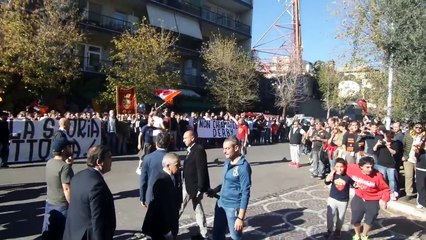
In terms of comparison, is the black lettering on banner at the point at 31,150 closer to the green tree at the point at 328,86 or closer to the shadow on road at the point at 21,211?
the shadow on road at the point at 21,211

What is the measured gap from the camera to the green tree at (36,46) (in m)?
18.5

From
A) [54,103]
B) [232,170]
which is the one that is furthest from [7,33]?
[232,170]

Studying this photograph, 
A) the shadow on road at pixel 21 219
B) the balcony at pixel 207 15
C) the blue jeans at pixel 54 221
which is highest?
the balcony at pixel 207 15

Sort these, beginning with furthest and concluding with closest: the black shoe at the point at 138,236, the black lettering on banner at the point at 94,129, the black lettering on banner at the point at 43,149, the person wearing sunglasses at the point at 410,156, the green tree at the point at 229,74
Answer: the green tree at the point at 229,74 → the black lettering on banner at the point at 94,129 → the black lettering on banner at the point at 43,149 → the person wearing sunglasses at the point at 410,156 → the black shoe at the point at 138,236

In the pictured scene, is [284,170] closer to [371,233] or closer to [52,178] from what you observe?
[371,233]

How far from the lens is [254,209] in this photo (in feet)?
26.3

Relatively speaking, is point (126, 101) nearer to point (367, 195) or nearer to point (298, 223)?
point (298, 223)

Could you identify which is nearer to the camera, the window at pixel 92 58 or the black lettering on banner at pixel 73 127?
the black lettering on banner at pixel 73 127

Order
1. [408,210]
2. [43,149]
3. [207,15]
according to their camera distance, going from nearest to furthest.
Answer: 1. [408,210]
2. [43,149]
3. [207,15]

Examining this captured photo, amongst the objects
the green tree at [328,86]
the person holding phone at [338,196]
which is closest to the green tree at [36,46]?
the person holding phone at [338,196]

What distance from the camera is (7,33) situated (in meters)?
18.4

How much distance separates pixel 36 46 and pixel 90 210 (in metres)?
18.3

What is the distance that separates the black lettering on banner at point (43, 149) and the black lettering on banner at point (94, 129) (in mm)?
1850

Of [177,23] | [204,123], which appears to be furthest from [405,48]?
[177,23]
